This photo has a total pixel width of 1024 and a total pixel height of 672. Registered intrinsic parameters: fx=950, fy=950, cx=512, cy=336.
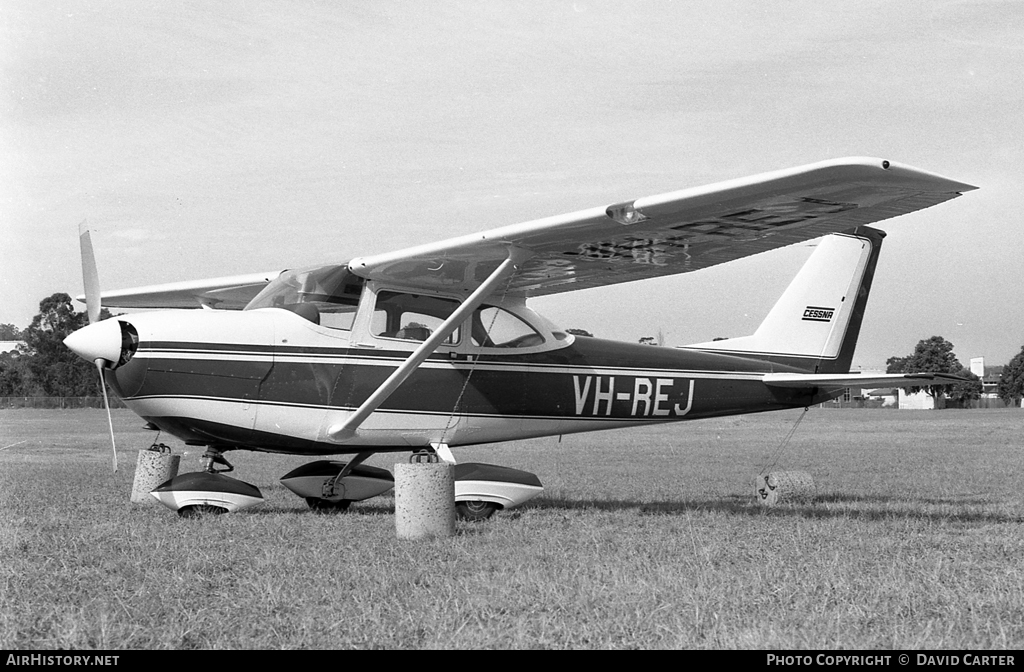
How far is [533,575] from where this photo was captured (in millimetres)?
5578

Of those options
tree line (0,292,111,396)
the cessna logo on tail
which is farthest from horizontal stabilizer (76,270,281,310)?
tree line (0,292,111,396)

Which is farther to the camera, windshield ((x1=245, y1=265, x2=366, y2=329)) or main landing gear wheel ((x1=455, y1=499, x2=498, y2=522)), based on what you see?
windshield ((x1=245, y1=265, x2=366, y2=329))

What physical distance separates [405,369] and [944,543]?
15.3ft

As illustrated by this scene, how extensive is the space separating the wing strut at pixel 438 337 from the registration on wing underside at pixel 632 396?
1.91 meters

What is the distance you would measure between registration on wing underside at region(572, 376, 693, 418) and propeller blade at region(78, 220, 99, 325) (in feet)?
16.1

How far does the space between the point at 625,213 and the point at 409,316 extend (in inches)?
105

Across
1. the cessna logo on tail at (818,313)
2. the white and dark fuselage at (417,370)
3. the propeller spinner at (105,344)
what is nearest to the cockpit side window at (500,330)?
the white and dark fuselage at (417,370)

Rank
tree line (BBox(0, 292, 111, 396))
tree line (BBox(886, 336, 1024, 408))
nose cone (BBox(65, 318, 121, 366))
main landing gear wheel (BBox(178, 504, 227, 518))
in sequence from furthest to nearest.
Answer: tree line (BBox(886, 336, 1024, 408))
tree line (BBox(0, 292, 111, 396))
main landing gear wheel (BBox(178, 504, 227, 518))
nose cone (BBox(65, 318, 121, 366))

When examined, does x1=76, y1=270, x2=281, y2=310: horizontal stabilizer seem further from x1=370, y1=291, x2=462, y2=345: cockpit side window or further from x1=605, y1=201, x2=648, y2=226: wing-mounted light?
x1=605, y1=201, x2=648, y2=226: wing-mounted light

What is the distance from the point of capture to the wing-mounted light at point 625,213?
7.63 m

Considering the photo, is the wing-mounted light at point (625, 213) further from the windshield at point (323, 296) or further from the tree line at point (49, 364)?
the tree line at point (49, 364)

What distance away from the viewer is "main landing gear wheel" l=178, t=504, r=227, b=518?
8414mm

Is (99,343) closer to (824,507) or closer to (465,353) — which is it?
(465,353)

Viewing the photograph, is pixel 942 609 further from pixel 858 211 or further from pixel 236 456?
pixel 236 456
